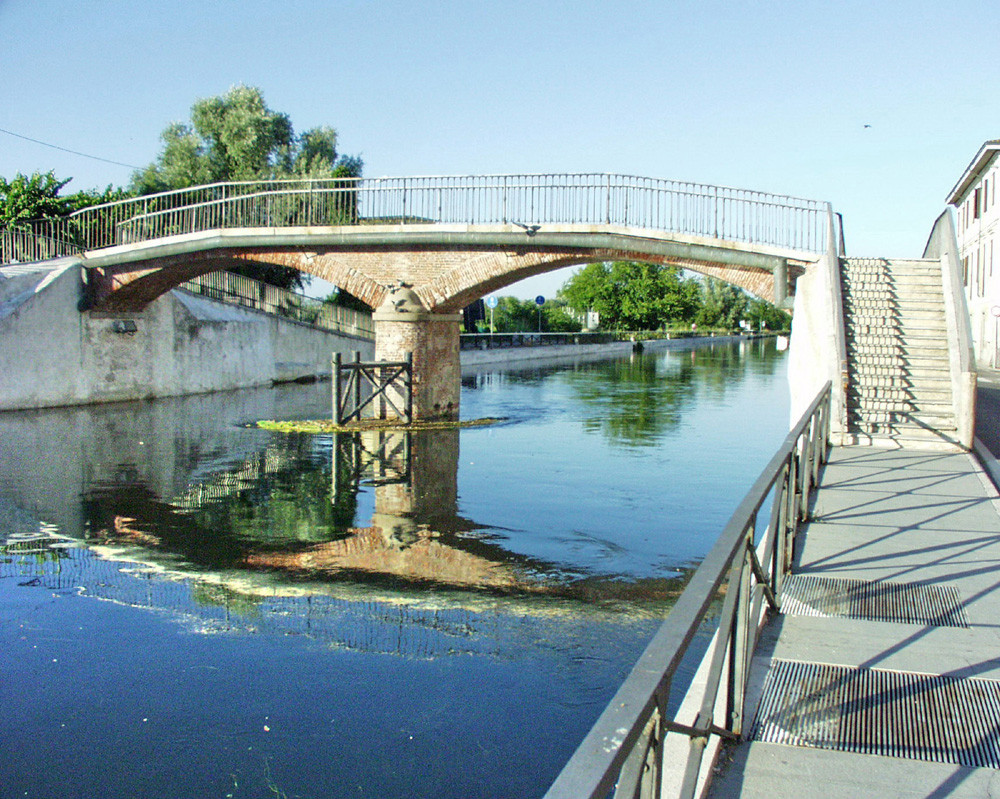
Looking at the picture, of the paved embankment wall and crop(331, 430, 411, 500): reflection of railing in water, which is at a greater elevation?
the paved embankment wall

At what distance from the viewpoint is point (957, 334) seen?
1100cm

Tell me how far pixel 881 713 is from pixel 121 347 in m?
23.8

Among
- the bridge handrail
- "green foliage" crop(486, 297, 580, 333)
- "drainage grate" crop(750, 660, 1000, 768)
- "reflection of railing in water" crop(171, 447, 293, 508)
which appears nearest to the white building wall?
"green foliage" crop(486, 297, 580, 333)

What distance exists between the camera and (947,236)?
41.6 ft

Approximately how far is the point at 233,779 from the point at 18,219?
29.9 metres

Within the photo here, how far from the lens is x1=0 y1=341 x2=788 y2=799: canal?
4.99 m

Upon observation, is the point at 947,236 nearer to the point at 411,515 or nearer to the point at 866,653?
the point at 411,515

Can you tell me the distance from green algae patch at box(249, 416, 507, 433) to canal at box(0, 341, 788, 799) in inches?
73.2

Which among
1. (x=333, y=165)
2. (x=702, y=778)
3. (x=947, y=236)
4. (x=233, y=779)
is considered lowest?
(x=233, y=779)

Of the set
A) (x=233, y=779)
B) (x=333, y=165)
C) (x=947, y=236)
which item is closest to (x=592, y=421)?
(x=947, y=236)

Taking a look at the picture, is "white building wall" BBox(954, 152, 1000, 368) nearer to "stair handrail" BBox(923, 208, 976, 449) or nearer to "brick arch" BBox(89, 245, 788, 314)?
"brick arch" BBox(89, 245, 788, 314)

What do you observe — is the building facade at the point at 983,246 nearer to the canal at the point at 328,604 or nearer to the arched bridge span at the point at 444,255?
the arched bridge span at the point at 444,255

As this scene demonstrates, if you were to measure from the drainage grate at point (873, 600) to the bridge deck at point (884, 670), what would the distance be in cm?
3

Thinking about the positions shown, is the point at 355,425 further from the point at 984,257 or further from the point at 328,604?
the point at 984,257
